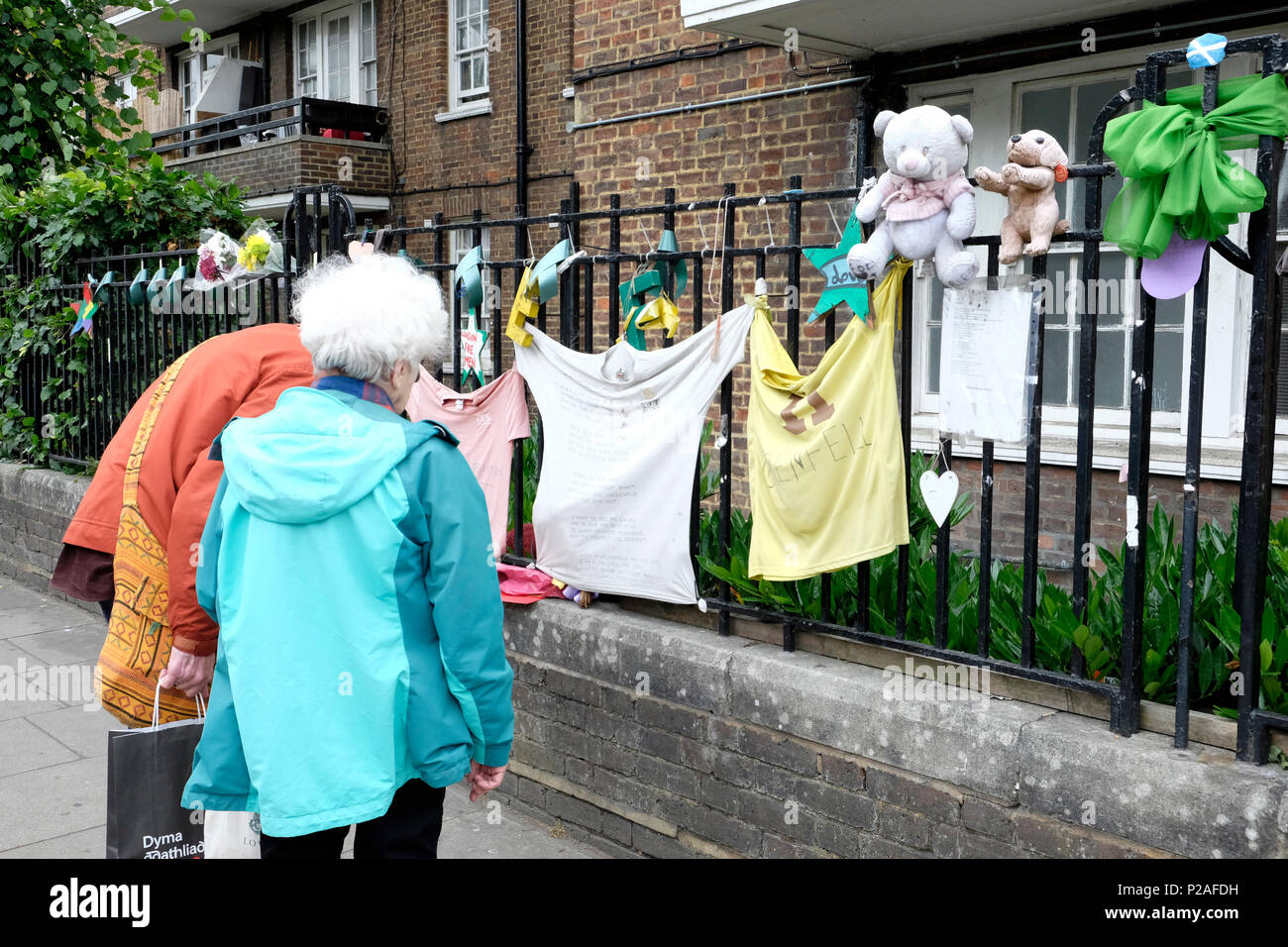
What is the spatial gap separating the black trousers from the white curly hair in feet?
3.09

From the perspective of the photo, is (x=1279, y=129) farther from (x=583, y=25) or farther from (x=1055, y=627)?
(x=583, y=25)

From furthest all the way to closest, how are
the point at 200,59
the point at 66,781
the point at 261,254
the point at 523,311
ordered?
the point at 200,59
the point at 261,254
the point at 66,781
the point at 523,311

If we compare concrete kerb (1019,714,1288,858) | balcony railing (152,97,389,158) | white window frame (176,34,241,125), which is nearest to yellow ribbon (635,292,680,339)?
concrete kerb (1019,714,1288,858)

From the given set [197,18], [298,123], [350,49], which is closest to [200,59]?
[197,18]

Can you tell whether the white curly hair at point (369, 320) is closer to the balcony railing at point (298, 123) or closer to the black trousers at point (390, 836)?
the black trousers at point (390, 836)

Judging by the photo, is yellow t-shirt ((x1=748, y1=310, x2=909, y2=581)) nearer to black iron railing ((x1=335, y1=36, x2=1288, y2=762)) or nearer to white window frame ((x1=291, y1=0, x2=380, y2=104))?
black iron railing ((x1=335, y1=36, x2=1288, y2=762))

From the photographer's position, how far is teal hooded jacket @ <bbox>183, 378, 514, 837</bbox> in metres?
2.44

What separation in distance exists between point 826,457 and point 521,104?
10.7 meters

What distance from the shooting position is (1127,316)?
22.2 feet

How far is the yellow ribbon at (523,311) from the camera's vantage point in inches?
175

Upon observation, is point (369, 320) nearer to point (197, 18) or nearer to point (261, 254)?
point (261, 254)

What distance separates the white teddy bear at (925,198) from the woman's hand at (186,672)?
2143 millimetres

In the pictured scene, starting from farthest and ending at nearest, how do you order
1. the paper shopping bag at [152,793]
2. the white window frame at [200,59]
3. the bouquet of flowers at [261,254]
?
1. the white window frame at [200,59]
2. the bouquet of flowers at [261,254]
3. the paper shopping bag at [152,793]

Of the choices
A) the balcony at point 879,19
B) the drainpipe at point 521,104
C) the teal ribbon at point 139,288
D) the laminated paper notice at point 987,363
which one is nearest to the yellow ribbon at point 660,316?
the laminated paper notice at point 987,363
